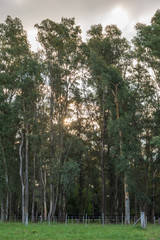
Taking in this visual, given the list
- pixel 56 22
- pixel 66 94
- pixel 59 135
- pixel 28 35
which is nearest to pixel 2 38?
pixel 28 35

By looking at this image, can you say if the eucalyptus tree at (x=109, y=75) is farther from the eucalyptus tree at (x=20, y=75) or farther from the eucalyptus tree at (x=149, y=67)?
the eucalyptus tree at (x=20, y=75)

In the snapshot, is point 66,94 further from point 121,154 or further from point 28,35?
point 121,154

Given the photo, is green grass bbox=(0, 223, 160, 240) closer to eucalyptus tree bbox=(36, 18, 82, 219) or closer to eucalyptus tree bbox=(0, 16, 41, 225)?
eucalyptus tree bbox=(0, 16, 41, 225)

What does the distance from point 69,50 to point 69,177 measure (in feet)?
47.2

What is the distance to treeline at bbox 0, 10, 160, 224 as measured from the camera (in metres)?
30.2

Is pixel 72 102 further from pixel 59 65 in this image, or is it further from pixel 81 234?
pixel 81 234

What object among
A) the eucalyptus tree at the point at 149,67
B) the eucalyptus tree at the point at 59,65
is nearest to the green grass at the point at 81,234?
the eucalyptus tree at the point at 149,67

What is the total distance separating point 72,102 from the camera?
37125 millimetres

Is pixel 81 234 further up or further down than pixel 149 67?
further down

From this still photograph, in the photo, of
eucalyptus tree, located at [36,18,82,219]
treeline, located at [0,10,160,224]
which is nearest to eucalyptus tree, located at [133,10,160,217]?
treeline, located at [0,10,160,224]

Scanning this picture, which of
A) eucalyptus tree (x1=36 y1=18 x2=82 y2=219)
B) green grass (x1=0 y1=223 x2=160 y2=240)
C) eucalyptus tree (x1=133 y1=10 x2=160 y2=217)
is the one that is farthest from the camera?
eucalyptus tree (x1=36 y1=18 x2=82 y2=219)

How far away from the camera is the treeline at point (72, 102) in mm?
30219

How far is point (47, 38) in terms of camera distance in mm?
35156

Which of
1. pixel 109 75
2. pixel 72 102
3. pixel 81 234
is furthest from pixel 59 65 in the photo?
pixel 81 234
